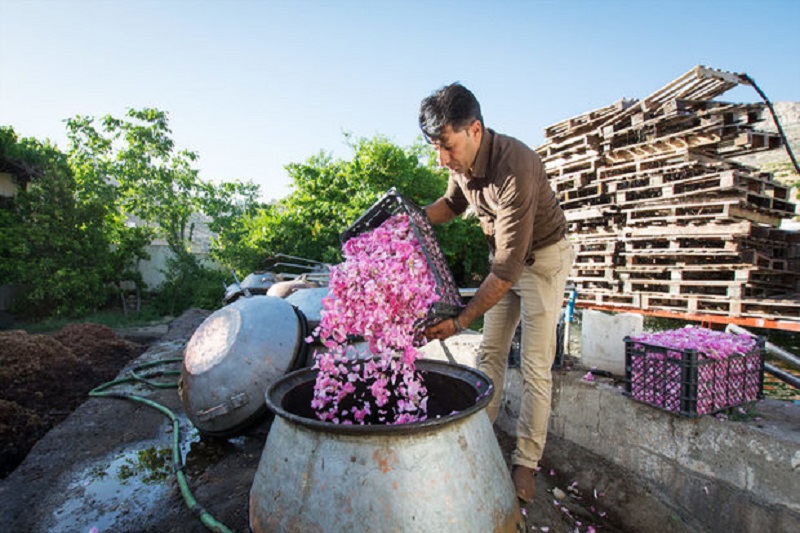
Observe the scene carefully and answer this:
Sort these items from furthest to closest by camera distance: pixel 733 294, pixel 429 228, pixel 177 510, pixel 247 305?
pixel 733 294, pixel 247 305, pixel 177 510, pixel 429 228

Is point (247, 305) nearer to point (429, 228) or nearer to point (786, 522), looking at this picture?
point (429, 228)

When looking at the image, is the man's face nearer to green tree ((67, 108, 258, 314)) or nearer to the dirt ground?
the dirt ground

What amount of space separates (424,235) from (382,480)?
1.47 m

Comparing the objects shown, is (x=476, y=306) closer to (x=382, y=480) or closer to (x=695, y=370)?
(x=382, y=480)

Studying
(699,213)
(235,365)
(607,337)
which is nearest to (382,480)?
(235,365)

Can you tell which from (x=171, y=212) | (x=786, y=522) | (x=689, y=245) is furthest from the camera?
(x=171, y=212)

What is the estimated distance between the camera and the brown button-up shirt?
245 cm

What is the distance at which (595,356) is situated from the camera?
3.95 meters

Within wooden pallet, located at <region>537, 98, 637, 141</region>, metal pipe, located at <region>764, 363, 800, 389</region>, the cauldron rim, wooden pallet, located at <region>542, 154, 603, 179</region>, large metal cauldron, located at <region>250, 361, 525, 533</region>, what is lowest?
metal pipe, located at <region>764, 363, 800, 389</region>

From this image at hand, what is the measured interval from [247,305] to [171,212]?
931 inches

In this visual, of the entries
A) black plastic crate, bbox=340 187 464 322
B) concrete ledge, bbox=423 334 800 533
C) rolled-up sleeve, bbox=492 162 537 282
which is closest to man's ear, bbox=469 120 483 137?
rolled-up sleeve, bbox=492 162 537 282

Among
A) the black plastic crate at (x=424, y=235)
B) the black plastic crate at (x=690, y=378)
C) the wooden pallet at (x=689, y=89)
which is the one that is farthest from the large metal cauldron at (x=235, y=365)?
A: the wooden pallet at (x=689, y=89)

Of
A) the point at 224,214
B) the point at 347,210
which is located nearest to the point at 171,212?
the point at 224,214

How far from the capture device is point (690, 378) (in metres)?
2.74
